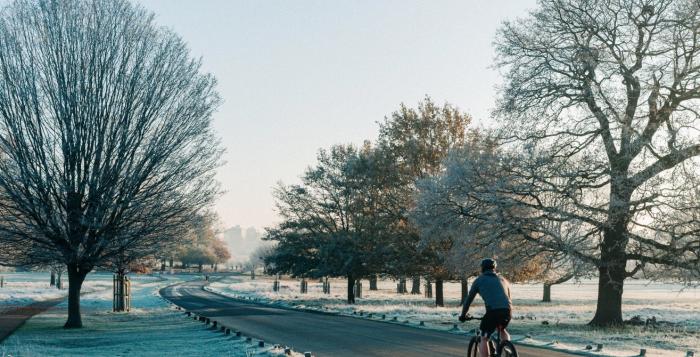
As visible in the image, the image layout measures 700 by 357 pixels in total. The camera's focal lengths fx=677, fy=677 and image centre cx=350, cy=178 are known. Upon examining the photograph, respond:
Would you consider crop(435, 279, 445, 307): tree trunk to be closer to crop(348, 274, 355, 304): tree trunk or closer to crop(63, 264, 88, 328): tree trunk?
crop(348, 274, 355, 304): tree trunk

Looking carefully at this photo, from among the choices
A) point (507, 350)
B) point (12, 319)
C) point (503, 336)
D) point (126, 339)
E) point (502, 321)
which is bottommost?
point (12, 319)

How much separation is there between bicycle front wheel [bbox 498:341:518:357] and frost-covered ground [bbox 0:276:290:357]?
6.42 metres

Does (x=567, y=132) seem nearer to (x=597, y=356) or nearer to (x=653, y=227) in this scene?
(x=653, y=227)

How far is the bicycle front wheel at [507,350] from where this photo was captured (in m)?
9.64

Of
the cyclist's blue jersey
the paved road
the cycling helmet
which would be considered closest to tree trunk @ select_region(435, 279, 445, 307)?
the paved road

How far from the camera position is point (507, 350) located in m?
9.77

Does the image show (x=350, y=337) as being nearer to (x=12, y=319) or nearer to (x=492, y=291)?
(x=492, y=291)

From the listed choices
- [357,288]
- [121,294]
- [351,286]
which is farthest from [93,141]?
[357,288]

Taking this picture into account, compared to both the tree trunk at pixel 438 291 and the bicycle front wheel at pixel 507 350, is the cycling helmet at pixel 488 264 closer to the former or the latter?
the bicycle front wheel at pixel 507 350

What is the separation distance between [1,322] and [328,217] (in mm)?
21446

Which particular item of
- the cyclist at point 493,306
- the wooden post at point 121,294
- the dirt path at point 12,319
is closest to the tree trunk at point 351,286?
the wooden post at point 121,294

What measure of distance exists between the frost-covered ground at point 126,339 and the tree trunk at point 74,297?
421 mm

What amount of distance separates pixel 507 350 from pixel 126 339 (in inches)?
547

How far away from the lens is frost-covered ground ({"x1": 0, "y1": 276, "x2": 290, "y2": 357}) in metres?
16.5
